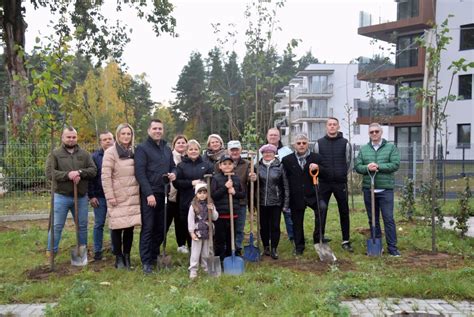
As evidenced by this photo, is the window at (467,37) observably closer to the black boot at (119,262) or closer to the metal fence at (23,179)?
the metal fence at (23,179)

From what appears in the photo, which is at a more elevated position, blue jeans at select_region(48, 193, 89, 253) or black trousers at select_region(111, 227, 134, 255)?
blue jeans at select_region(48, 193, 89, 253)

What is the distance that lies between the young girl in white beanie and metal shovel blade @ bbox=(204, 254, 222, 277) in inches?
7.4

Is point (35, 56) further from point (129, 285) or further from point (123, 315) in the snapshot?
point (123, 315)

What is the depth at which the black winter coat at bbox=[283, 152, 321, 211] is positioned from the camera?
6949 mm

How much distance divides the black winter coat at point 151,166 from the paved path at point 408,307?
281 cm

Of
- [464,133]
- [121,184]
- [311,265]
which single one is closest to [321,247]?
[311,265]

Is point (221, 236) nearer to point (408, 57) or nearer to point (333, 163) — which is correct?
point (333, 163)

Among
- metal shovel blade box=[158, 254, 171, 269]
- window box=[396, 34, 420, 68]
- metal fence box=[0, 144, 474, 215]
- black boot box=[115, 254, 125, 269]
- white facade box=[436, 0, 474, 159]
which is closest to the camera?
metal shovel blade box=[158, 254, 171, 269]

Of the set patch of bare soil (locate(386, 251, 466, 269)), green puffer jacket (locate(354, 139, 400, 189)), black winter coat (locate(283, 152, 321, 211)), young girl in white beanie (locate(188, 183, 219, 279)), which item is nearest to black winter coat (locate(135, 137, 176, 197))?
young girl in white beanie (locate(188, 183, 219, 279))

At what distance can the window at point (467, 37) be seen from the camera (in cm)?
2711

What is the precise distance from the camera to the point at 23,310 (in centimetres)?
481

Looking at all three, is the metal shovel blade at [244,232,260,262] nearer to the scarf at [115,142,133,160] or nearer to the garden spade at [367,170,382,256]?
the garden spade at [367,170,382,256]

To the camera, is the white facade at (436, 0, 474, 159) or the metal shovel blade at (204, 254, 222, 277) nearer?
the metal shovel blade at (204, 254, 222, 277)

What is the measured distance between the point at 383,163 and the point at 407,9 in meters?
25.0
